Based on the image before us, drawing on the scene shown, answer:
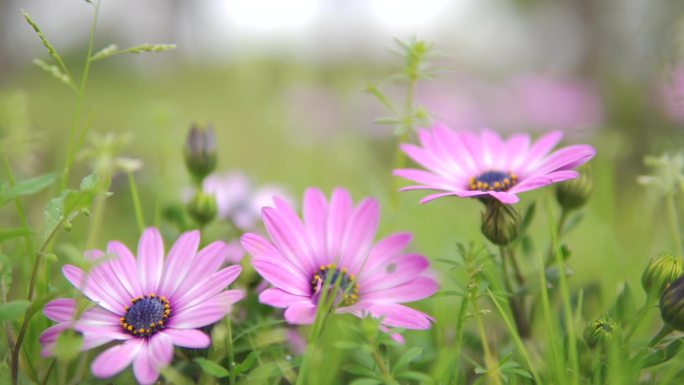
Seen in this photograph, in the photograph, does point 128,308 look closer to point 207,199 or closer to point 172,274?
point 172,274

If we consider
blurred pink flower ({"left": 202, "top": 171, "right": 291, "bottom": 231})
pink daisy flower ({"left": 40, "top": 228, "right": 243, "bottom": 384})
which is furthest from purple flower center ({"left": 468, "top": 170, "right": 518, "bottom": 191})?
blurred pink flower ({"left": 202, "top": 171, "right": 291, "bottom": 231})

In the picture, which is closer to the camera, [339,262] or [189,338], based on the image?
[189,338]

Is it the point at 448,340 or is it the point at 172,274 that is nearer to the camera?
the point at 172,274

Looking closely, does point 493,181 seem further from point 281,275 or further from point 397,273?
point 281,275

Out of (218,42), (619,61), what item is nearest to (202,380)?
(619,61)

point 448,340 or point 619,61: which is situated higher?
point 619,61

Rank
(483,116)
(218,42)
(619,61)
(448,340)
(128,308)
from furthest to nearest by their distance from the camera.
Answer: (218,42)
(619,61)
(483,116)
(448,340)
(128,308)

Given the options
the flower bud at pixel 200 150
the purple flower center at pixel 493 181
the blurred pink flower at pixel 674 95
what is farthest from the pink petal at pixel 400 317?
the blurred pink flower at pixel 674 95

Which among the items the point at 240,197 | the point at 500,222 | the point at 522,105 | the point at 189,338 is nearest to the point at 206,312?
the point at 189,338
